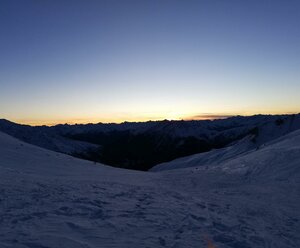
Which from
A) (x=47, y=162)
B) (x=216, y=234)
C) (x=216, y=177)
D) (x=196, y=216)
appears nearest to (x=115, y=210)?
(x=196, y=216)

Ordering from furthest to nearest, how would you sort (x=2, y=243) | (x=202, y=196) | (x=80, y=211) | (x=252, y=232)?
(x=202, y=196) → (x=80, y=211) → (x=252, y=232) → (x=2, y=243)

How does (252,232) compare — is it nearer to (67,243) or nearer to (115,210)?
(115,210)

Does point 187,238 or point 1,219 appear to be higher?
point 1,219

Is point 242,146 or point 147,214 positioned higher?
point 147,214

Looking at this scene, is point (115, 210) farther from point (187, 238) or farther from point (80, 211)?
point (187, 238)

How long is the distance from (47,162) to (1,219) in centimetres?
1468

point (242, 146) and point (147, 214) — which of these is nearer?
point (147, 214)

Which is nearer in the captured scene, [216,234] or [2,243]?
[2,243]

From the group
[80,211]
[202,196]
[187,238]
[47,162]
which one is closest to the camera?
[187,238]

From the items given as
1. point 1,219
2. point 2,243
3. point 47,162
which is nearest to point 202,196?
point 1,219

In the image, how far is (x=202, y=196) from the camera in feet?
46.0

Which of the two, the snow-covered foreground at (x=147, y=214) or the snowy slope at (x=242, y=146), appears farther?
the snowy slope at (x=242, y=146)

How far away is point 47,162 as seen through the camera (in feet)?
75.6

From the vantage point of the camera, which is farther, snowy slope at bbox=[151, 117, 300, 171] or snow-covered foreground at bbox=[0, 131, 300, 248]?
snowy slope at bbox=[151, 117, 300, 171]
